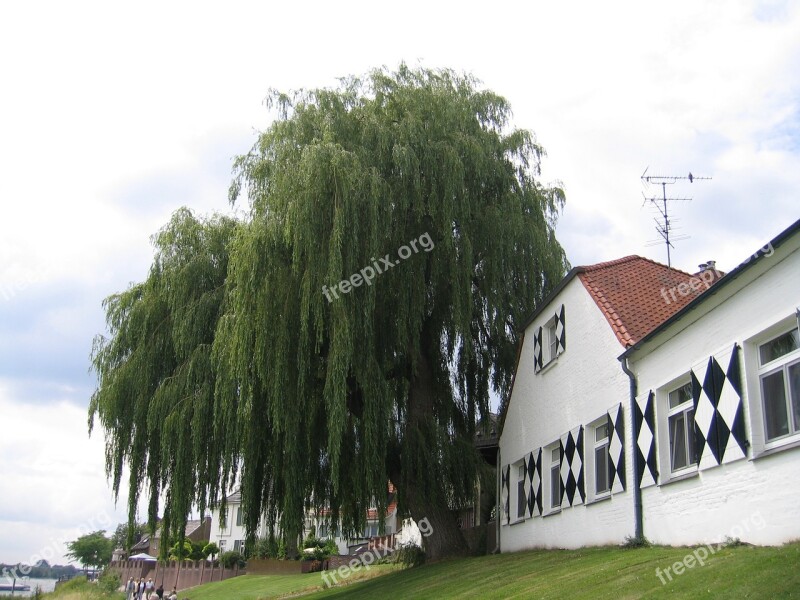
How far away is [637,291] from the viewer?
15.2 m

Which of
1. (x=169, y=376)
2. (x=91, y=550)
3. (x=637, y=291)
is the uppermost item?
(x=637, y=291)

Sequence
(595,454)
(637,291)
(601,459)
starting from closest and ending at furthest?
1. (601,459)
2. (595,454)
3. (637,291)

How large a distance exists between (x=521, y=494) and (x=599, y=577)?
8.26 m

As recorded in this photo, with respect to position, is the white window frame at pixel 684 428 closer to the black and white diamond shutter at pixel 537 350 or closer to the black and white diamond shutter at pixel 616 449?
the black and white diamond shutter at pixel 616 449

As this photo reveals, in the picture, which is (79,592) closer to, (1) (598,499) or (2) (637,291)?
(1) (598,499)

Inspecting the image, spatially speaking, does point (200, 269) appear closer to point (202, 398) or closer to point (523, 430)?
point (202, 398)

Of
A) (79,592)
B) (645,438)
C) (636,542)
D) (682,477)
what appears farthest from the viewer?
(79,592)

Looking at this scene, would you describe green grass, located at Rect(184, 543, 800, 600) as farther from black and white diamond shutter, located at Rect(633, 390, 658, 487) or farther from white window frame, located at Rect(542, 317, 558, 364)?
white window frame, located at Rect(542, 317, 558, 364)

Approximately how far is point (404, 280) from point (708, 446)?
28.3 feet

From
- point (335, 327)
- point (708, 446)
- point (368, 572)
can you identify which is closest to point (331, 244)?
point (335, 327)

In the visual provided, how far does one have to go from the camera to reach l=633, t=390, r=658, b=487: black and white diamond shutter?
11.7 m

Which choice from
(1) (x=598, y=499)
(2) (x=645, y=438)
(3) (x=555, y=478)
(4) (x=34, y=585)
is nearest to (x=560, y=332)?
(3) (x=555, y=478)

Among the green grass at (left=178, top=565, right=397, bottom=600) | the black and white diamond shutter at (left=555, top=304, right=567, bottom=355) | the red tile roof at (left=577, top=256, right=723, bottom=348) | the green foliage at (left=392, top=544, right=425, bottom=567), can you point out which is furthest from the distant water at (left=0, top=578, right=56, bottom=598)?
the red tile roof at (left=577, top=256, right=723, bottom=348)

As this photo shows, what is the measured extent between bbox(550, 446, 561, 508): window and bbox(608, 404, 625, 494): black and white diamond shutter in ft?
8.81
